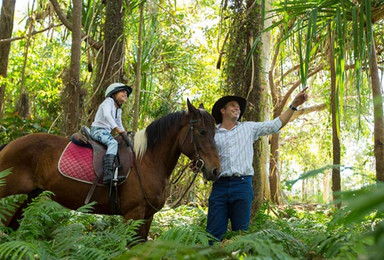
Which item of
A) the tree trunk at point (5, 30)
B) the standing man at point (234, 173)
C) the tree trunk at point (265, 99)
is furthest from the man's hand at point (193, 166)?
the tree trunk at point (5, 30)

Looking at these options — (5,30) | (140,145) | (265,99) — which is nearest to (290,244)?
(140,145)

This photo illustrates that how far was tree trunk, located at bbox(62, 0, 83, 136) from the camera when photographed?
6.55 m

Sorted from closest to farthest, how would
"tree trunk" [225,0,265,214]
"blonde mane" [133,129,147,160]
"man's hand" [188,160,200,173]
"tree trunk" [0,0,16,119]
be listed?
"man's hand" [188,160,200,173] < "blonde mane" [133,129,147,160] < "tree trunk" [225,0,265,214] < "tree trunk" [0,0,16,119]

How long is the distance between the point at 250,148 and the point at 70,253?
8.51ft

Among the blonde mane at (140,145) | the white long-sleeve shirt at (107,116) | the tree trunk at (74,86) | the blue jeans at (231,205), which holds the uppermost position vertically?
the tree trunk at (74,86)

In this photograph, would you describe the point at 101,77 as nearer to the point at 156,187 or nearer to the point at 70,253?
the point at 156,187

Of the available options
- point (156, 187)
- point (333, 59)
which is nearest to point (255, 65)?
point (333, 59)

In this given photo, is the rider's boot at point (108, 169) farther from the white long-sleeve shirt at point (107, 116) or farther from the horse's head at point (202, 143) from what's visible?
the horse's head at point (202, 143)

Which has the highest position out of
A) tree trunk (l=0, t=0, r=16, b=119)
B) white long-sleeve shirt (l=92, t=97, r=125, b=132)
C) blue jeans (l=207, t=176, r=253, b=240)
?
tree trunk (l=0, t=0, r=16, b=119)

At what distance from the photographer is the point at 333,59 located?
5926 millimetres

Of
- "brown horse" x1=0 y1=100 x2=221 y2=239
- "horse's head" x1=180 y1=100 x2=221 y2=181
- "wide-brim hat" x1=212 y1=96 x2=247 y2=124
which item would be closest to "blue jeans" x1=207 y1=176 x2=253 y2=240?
"horse's head" x1=180 y1=100 x2=221 y2=181

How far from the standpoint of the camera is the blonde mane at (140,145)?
16.3 ft

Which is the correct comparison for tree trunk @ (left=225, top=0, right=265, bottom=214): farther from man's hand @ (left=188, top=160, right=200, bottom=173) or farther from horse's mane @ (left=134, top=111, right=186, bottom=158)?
man's hand @ (left=188, top=160, right=200, bottom=173)

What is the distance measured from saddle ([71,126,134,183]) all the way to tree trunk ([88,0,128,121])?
9.29ft
